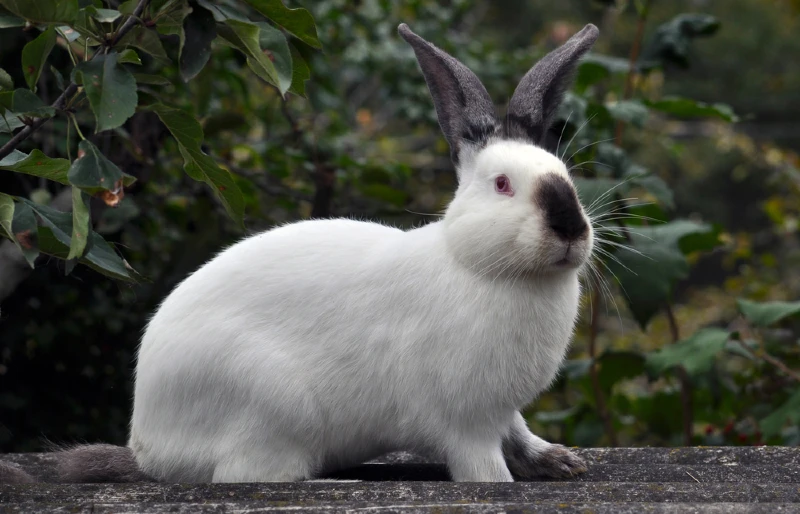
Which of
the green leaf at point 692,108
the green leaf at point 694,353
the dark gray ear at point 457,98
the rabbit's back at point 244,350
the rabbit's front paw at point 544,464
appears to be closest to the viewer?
the rabbit's back at point 244,350

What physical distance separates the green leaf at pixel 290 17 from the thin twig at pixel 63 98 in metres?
0.28

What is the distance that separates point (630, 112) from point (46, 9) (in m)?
2.76

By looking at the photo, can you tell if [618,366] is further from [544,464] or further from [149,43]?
[149,43]

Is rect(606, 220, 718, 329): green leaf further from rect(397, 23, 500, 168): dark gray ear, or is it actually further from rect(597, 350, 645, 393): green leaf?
rect(397, 23, 500, 168): dark gray ear

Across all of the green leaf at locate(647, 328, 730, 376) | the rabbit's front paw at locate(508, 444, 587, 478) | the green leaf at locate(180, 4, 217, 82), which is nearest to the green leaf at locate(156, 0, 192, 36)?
the green leaf at locate(180, 4, 217, 82)

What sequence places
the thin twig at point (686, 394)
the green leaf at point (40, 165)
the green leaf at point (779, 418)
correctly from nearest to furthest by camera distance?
the green leaf at point (40, 165)
the green leaf at point (779, 418)
the thin twig at point (686, 394)

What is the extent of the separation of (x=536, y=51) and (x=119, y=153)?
322 centimetres

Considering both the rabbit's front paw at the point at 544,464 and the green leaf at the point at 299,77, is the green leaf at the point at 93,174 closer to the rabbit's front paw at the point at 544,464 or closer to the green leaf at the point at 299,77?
the green leaf at the point at 299,77

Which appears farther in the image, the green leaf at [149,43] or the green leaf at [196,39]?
the green leaf at [149,43]

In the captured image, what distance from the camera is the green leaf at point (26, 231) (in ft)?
7.20

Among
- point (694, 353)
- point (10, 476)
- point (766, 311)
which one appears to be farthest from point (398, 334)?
point (766, 311)

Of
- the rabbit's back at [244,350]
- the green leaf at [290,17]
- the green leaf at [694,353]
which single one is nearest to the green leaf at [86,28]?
the green leaf at [290,17]

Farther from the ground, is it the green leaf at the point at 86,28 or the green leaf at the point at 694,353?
the green leaf at the point at 86,28

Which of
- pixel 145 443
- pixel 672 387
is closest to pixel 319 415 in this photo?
pixel 145 443
